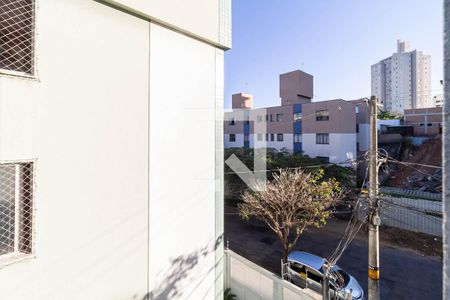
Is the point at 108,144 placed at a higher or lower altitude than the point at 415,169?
higher

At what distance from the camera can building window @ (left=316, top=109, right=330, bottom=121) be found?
20.4 m

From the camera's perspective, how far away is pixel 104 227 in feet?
10.8

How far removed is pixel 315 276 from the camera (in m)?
8.18

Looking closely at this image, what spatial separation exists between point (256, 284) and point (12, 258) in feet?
19.6

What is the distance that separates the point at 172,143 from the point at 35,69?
193 cm

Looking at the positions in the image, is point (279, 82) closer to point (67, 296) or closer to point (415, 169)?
point (415, 169)

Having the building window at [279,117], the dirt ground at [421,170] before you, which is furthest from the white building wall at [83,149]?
the building window at [279,117]

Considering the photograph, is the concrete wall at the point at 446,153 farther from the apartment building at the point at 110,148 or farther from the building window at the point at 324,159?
the building window at the point at 324,159

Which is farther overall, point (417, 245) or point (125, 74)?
point (417, 245)

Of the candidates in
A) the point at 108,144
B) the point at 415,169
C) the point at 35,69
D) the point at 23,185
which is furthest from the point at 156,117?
the point at 415,169

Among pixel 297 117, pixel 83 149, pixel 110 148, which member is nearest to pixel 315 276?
pixel 110 148

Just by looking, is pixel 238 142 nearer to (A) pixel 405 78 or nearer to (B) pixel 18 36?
(B) pixel 18 36

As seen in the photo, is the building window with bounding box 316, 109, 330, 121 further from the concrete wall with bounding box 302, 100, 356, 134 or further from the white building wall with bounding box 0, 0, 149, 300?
the white building wall with bounding box 0, 0, 149, 300

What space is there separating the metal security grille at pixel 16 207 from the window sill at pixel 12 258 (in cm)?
3
